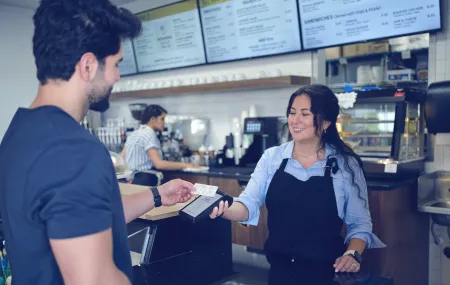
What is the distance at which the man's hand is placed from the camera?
1.58 metres

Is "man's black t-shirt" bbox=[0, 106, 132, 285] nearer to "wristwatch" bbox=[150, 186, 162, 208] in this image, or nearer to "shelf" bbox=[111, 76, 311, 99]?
"wristwatch" bbox=[150, 186, 162, 208]

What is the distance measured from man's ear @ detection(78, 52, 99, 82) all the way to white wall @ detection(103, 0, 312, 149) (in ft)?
10.2

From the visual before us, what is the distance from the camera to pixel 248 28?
13.4 feet

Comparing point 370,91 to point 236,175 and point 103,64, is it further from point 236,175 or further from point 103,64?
point 103,64

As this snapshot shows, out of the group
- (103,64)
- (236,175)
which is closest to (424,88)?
(236,175)

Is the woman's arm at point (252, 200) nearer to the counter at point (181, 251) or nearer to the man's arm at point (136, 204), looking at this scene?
the counter at point (181, 251)

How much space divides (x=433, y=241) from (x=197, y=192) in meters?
2.39

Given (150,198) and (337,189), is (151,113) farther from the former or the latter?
(150,198)

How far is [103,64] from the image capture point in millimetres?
987

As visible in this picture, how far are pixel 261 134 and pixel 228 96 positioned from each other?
0.74 meters

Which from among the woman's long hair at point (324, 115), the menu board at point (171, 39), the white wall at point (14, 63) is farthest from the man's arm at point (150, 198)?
the white wall at point (14, 63)

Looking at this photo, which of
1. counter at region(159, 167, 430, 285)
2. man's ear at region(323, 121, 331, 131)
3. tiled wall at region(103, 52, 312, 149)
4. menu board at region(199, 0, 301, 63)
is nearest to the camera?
man's ear at region(323, 121, 331, 131)

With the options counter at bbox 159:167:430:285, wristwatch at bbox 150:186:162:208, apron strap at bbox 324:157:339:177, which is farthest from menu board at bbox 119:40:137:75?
wristwatch at bbox 150:186:162:208

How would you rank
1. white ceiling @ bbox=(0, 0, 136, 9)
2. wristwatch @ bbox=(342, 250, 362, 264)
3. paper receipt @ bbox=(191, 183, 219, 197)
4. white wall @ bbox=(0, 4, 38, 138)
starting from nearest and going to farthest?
paper receipt @ bbox=(191, 183, 219, 197) < wristwatch @ bbox=(342, 250, 362, 264) < white ceiling @ bbox=(0, 0, 136, 9) < white wall @ bbox=(0, 4, 38, 138)
